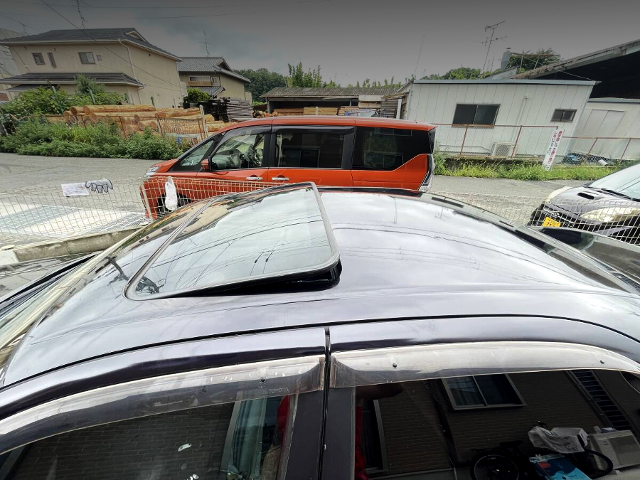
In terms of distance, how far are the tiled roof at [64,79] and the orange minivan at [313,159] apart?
28.3 meters

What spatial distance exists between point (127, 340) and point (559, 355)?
1189 mm

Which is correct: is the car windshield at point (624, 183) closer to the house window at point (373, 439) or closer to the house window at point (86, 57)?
the house window at point (373, 439)

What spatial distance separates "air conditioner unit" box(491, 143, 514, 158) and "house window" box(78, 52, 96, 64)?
1405 inches

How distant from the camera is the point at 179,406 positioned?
69cm

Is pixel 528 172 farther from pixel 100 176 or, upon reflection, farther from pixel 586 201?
pixel 100 176

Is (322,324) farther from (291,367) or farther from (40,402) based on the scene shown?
(40,402)

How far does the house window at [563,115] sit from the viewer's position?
1170 centimetres

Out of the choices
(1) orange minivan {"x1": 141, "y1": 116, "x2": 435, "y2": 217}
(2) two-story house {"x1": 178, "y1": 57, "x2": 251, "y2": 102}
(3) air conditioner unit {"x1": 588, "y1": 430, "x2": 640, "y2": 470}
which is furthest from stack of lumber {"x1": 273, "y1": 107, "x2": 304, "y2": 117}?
(3) air conditioner unit {"x1": 588, "y1": 430, "x2": 640, "y2": 470}

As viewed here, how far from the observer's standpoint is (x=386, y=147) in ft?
13.6

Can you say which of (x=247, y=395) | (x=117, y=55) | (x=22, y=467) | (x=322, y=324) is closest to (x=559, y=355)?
(x=322, y=324)

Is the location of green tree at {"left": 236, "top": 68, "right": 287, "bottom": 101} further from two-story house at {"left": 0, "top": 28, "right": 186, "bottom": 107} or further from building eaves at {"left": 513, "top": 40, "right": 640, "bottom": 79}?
building eaves at {"left": 513, "top": 40, "right": 640, "bottom": 79}

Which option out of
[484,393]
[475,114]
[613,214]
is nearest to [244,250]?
[484,393]

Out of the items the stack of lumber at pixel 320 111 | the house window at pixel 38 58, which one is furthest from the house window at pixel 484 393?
the house window at pixel 38 58

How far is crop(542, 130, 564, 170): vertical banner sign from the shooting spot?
10148mm
